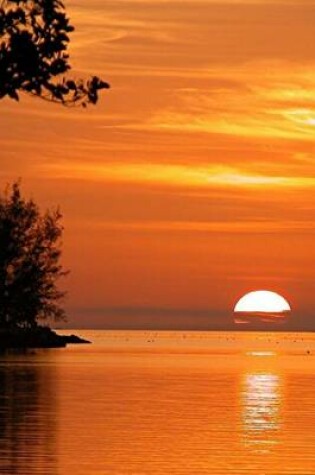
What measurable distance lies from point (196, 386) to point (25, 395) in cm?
1471

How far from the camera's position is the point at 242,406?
201ft

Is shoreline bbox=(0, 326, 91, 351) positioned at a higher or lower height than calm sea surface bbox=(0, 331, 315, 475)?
higher

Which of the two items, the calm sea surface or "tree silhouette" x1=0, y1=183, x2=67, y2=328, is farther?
"tree silhouette" x1=0, y1=183, x2=67, y2=328

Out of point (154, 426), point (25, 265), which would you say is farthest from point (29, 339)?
point (154, 426)

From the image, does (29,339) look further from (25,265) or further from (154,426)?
(154,426)

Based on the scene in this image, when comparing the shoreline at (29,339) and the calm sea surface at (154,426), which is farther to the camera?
the shoreline at (29,339)

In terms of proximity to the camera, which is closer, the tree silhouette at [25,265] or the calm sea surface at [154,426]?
the calm sea surface at [154,426]

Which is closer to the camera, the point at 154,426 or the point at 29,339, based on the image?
the point at 154,426

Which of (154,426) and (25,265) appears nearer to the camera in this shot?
(154,426)

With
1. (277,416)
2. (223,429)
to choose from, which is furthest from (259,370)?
(223,429)

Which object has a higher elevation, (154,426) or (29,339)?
(29,339)

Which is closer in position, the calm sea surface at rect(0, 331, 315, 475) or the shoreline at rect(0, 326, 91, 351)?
the calm sea surface at rect(0, 331, 315, 475)

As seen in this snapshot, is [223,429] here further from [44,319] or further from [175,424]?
[44,319]

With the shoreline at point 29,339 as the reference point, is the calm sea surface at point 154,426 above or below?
below
